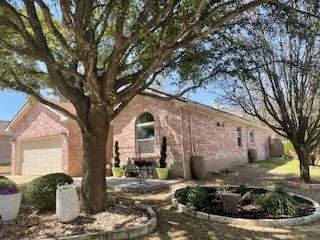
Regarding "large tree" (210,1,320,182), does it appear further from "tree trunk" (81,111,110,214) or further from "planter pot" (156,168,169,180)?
"tree trunk" (81,111,110,214)

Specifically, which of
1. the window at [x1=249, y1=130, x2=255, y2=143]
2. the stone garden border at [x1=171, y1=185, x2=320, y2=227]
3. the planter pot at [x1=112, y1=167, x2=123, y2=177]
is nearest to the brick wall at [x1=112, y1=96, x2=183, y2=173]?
the planter pot at [x1=112, y1=167, x2=123, y2=177]

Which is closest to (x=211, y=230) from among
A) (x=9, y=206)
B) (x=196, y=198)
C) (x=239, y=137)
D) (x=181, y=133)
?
(x=196, y=198)

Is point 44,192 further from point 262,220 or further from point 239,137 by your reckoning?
point 239,137

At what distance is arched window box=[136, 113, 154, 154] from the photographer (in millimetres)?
16984

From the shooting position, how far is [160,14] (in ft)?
23.6

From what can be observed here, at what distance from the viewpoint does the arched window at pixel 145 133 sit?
16984 mm

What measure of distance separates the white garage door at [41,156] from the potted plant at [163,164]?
25.9ft

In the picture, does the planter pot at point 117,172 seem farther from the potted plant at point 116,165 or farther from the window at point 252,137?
the window at point 252,137

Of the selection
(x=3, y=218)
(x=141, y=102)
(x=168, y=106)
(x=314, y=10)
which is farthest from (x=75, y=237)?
(x=141, y=102)

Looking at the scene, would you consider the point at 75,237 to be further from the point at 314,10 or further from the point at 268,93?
the point at 268,93

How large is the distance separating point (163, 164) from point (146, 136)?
7.83 ft

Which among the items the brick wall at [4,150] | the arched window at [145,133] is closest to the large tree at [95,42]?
the arched window at [145,133]

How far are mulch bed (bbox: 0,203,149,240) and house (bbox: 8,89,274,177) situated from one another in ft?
23.0

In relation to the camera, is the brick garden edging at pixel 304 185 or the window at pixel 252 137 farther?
the window at pixel 252 137
